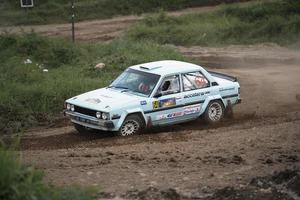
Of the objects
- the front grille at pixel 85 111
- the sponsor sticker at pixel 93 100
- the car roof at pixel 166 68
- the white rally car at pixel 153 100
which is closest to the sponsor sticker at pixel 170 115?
the white rally car at pixel 153 100

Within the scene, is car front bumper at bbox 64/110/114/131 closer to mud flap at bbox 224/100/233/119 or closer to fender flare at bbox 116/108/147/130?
fender flare at bbox 116/108/147/130

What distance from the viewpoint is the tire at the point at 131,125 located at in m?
13.7

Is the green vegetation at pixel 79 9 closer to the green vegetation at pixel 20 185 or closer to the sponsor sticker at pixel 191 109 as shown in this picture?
the sponsor sticker at pixel 191 109

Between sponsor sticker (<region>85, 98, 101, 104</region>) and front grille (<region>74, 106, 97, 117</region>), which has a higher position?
sponsor sticker (<region>85, 98, 101, 104</region>)

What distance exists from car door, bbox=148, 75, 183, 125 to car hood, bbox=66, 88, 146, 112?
410 millimetres

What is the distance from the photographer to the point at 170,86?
47.4 ft

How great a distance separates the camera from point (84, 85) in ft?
58.4

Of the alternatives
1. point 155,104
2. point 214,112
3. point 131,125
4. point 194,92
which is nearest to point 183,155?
point 131,125

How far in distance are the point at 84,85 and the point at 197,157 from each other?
6.83 m

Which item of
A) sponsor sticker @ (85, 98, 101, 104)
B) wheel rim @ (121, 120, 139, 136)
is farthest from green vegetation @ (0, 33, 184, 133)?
wheel rim @ (121, 120, 139, 136)

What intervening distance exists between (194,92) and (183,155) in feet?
10.1

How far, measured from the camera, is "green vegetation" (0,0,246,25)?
34875mm

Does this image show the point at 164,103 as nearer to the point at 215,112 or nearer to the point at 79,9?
the point at 215,112

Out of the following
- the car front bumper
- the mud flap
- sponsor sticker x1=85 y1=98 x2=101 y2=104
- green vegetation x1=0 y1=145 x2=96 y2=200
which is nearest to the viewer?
green vegetation x1=0 y1=145 x2=96 y2=200
